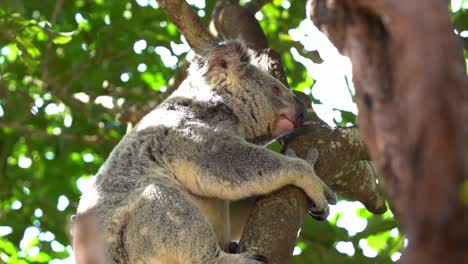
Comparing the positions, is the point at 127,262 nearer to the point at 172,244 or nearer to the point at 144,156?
the point at 172,244

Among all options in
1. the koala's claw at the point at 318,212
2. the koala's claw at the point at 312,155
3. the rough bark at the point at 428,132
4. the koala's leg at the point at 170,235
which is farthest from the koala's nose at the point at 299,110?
the rough bark at the point at 428,132

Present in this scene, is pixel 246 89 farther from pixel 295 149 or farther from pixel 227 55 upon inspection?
pixel 295 149

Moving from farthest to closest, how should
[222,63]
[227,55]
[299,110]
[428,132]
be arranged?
[222,63], [227,55], [299,110], [428,132]

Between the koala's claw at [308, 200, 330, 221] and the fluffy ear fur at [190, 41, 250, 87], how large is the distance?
4.13ft

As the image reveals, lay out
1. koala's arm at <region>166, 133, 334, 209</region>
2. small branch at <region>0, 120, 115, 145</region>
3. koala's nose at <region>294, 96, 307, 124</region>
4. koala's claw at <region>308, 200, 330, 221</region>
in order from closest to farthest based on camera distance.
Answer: koala's arm at <region>166, 133, 334, 209</region>
koala's claw at <region>308, 200, 330, 221</region>
koala's nose at <region>294, 96, 307, 124</region>
small branch at <region>0, 120, 115, 145</region>

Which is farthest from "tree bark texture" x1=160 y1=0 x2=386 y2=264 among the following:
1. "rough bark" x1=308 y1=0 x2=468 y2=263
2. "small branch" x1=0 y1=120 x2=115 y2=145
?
"rough bark" x1=308 y1=0 x2=468 y2=263

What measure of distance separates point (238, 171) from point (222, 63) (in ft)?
3.83

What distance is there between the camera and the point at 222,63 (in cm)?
557

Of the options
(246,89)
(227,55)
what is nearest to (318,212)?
(246,89)

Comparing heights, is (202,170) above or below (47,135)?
above

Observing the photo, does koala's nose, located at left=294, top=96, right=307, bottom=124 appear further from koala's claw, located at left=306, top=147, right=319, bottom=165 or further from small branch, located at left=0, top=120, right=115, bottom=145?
small branch, located at left=0, top=120, right=115, bottom=145

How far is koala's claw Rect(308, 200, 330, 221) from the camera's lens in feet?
15.3

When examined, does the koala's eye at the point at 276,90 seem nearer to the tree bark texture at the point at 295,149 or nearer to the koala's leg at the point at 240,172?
the tree bark texture at the point at 295,149

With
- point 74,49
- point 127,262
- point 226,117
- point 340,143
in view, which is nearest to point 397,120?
point 127,262
